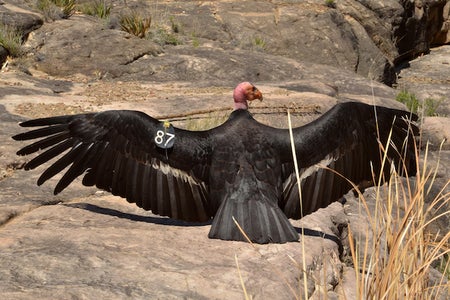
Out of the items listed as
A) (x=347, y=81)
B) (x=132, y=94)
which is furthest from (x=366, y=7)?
(x=132, y=94)

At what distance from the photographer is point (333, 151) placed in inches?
206

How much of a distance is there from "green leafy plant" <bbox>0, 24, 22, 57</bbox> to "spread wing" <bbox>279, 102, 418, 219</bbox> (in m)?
8.18

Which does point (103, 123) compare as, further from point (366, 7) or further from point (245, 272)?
point (366, 7)

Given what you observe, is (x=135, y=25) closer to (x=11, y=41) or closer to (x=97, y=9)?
(x=97, y=9)

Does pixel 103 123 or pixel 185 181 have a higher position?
pixel 103 123

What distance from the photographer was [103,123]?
497cm

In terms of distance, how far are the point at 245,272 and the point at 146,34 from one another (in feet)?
35.5

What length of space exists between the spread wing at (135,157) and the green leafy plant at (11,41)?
24.9 ft

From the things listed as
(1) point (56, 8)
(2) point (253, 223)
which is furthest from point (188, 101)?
(1) point (56, 8)

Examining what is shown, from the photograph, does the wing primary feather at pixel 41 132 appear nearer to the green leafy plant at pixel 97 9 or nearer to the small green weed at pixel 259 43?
the green leafy plant at pixel 97 9

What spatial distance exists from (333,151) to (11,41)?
8.34 meters

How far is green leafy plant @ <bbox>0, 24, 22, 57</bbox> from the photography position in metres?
12.0

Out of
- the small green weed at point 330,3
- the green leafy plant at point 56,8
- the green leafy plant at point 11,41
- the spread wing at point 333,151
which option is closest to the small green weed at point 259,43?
the small green weed at point 330,3

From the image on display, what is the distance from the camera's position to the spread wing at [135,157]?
4945mm
